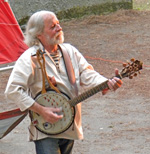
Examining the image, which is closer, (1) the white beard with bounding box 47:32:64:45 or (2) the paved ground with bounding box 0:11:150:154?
(1) the white beard with bounding box 47:32:64:45

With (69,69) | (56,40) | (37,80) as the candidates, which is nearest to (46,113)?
(37,80)

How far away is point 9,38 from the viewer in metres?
6.91

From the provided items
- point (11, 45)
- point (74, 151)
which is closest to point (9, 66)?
point (11, 45)

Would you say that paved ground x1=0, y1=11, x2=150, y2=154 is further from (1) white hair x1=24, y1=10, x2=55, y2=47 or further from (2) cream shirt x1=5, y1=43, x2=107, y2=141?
Result: (1) white hair x1=24, y1=10, x2=55, y2=47

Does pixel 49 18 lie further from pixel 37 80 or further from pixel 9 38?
pixel 9 38

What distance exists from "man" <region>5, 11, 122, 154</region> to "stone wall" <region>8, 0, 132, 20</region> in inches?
308

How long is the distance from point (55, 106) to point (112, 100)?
3.24m

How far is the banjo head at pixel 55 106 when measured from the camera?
3777mm

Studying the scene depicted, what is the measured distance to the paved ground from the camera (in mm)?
5566

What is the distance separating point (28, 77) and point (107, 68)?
16.1ft

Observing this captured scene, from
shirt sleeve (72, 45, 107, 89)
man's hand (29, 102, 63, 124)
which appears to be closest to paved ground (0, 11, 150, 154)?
shirt sleeve (72, 45, 107, 89)

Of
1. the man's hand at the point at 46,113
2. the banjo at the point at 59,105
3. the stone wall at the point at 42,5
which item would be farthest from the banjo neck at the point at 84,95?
the stone wall at the point at 42,5

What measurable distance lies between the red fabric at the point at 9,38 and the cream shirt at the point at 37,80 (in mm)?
2940

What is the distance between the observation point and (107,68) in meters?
8.55
